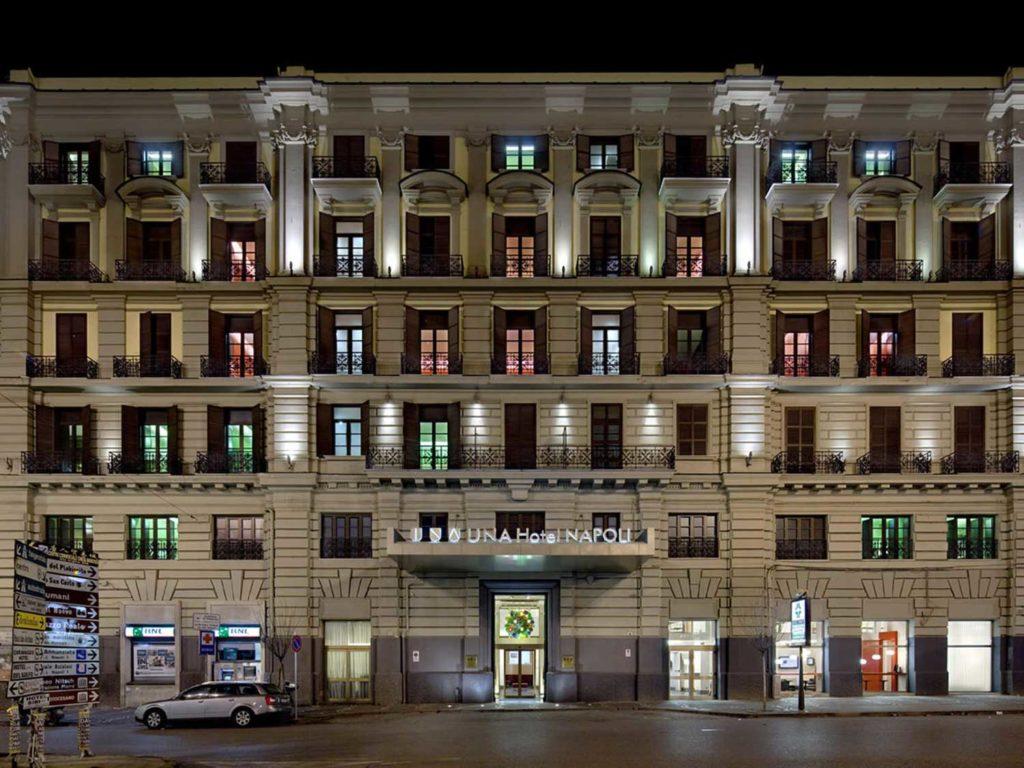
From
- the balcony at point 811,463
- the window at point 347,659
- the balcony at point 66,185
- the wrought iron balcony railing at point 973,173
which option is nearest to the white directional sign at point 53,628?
the window at point 347,659

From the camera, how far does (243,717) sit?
3628 cm

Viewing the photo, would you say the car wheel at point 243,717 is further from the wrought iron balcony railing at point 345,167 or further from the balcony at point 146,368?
the wrought iron balcony railing at point 345,167

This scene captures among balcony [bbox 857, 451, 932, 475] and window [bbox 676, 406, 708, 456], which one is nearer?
balcony [bbox 857, 451, 932, 475]

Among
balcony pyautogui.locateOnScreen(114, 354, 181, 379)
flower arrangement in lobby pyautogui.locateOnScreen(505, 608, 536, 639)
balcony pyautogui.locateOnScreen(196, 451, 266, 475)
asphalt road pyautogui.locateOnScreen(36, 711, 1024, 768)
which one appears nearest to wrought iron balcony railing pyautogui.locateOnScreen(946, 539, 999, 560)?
asphalt road pyautogui.locateOnScreen(36, 711, 1024, 768)

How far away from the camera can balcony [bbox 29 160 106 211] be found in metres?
44.8

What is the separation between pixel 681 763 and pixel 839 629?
74.6 feet

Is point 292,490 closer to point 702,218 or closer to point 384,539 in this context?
point 384,539

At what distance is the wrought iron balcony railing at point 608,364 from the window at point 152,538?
62.3ft

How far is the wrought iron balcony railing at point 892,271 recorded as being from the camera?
149 ft

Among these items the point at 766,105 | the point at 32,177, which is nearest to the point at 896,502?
the point at 766,105

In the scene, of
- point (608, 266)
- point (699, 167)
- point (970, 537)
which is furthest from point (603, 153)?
point (970, 537)

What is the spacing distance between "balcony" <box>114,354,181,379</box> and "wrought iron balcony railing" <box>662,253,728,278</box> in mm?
21648

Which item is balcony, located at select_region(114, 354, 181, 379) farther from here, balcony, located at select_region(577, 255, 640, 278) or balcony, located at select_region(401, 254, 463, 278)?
balcony, located at select_region(577, 255, 640, 278)

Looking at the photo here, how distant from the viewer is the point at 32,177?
45219 mm
